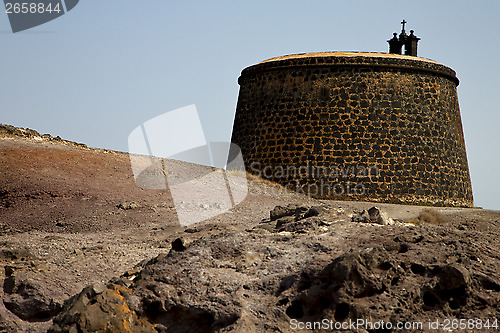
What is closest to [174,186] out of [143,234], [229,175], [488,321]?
[229,175]

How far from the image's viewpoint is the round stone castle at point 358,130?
61.1ft

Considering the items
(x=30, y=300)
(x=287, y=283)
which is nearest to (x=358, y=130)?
(x=30, y=300)

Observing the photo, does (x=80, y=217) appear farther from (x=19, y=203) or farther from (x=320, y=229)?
(x=320, y=229)

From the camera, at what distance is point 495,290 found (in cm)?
552

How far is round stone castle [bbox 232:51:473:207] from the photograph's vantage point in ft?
61.1

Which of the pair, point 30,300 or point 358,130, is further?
point 358,130

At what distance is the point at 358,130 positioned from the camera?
61.6ft

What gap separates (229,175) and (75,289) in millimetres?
10763
